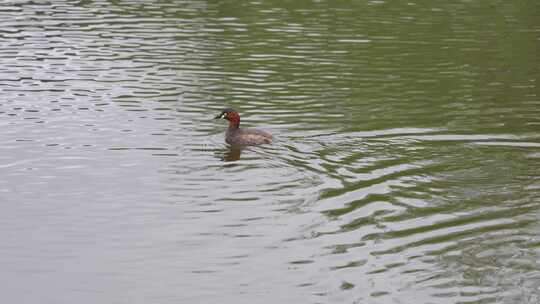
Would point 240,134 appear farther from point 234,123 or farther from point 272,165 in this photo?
point 272,165

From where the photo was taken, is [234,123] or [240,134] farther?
[234,123]

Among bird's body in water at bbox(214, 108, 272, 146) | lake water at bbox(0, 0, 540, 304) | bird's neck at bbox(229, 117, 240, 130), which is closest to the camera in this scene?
lake water at bbox(0, 0, 540, 304)

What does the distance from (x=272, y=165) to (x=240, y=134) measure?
1706mm

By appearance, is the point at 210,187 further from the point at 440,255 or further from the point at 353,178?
the point at 440,255

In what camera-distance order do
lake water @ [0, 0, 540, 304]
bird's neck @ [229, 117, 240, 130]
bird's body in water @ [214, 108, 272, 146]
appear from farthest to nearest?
bird's neck @ [229, 117, 240, 130] → bird's body in water @ [214, 108, 272, 146] → lake water @ [0, 0, 540, 304]

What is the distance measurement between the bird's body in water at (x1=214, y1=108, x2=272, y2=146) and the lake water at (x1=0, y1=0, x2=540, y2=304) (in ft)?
0.70

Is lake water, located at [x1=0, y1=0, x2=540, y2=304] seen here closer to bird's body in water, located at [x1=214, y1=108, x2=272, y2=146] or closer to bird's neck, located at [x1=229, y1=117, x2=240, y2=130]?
bird's body in water, located at [x1=214, y1=108, x2=272, y2=146]

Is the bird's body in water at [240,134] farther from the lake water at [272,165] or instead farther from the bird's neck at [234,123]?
the lake water at [272,165]

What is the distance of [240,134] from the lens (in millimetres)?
18172

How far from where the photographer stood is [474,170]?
52.6 feet

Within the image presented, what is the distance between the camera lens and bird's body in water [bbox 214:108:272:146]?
Answer: 58.7ft

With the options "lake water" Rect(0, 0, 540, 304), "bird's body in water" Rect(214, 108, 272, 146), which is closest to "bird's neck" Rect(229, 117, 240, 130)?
"bird's body in water" Rect(214, 108, 272, 146)

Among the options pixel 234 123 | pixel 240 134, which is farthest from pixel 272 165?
pixel 234 123

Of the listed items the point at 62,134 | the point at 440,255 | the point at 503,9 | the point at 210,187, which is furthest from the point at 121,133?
the point at 503,9
